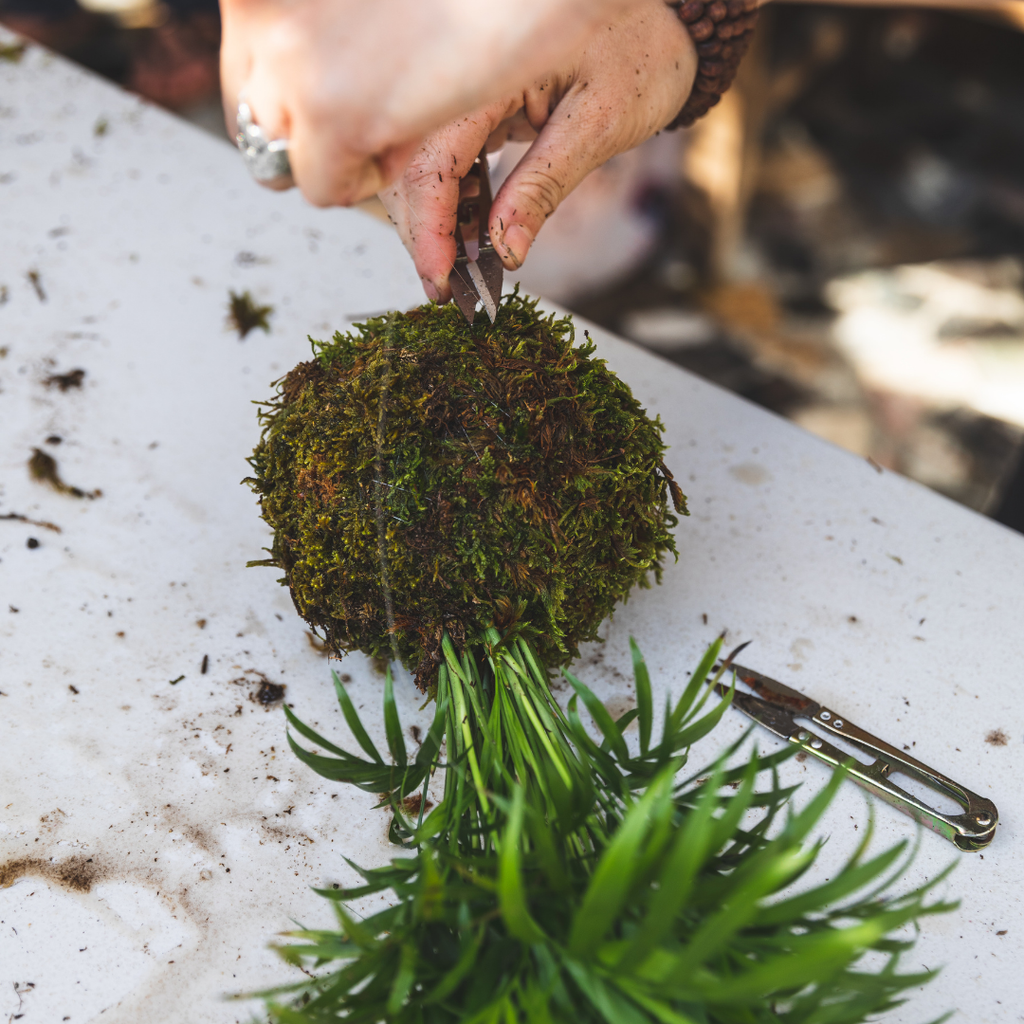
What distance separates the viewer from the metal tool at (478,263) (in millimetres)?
965

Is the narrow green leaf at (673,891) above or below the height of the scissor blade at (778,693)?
below

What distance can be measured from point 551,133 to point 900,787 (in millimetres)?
869

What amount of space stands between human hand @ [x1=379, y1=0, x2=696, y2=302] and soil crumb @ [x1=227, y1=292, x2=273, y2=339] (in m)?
0.48

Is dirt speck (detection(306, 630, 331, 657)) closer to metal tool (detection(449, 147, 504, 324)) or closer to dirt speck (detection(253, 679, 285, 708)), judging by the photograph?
dirt speck (detection(253, 679, 285, 708))

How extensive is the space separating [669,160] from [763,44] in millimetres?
408

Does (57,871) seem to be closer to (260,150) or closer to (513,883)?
(513,883)

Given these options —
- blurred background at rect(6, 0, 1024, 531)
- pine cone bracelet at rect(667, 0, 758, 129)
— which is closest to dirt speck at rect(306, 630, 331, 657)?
pine cone bracelet at rect(667, 0, 758, 129)

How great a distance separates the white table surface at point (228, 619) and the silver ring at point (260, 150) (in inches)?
25.5

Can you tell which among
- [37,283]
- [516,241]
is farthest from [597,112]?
[37,283]

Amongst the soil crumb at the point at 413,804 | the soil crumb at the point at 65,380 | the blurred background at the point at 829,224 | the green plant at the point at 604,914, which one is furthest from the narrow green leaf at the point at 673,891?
the blurred background at the point at 829,224

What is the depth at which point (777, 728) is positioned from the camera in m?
1.01

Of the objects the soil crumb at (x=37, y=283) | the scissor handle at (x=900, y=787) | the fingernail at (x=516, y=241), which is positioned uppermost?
the fingernail at (x=516, y=241)

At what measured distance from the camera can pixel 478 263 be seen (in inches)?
39.8

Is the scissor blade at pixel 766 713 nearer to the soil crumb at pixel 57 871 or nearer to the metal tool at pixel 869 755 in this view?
the metal tool at pixel 869 755
